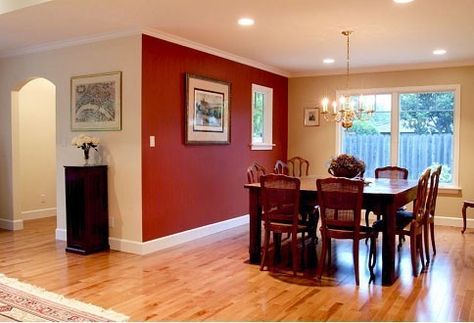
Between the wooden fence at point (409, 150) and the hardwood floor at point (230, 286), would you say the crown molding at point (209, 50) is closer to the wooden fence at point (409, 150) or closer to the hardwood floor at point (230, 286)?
the wooden fence at point (409, 150)

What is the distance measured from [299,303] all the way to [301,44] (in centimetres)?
330

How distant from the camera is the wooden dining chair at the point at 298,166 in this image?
7863 mm

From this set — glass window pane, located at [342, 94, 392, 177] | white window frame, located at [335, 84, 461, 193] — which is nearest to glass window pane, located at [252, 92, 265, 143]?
white window frame, located at [335, 84, 461, 193]

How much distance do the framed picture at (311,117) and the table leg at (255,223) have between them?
3605mm

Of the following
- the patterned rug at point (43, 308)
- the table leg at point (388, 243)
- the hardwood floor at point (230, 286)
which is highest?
the table leg at point (388, 243)

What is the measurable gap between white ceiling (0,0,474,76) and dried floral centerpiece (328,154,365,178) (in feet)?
4.51

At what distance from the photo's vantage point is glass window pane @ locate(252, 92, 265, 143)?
283 inches

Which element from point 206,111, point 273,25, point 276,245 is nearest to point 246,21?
point 273,25

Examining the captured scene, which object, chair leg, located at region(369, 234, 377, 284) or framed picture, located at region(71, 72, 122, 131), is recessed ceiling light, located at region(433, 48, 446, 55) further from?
framed picture, located at region(71, 72, 122, 131)

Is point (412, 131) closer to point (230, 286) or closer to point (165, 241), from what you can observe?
point (165, 241)

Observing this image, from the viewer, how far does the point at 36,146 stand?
7.11 m

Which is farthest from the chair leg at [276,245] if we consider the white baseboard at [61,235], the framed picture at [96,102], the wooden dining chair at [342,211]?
the white baseboard at [61,235]

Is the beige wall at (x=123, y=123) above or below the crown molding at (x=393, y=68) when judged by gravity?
below

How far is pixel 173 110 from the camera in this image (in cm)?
524
